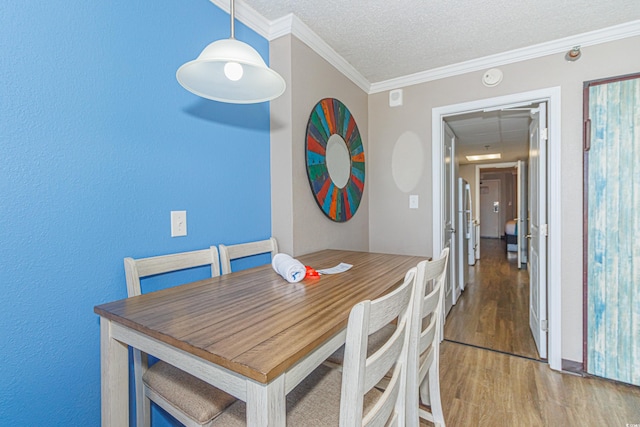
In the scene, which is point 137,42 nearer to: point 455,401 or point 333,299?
point 333,299

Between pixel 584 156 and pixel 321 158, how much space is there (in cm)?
182

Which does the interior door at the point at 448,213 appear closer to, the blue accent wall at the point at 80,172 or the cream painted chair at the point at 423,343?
the cream painted chair at the point at 423,343

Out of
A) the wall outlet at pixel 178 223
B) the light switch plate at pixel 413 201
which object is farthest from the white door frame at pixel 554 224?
the wall outlet at pixel 178 223

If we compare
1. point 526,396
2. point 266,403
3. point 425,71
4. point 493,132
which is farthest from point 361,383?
point 493,132

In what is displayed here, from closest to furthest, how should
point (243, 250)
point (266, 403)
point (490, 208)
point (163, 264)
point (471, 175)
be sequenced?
point (266, 403) → point (163, 264) → point (243, 250) → point (471, 175) → point (490, 208)

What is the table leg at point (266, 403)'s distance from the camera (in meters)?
0.64

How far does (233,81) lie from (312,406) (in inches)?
51.8

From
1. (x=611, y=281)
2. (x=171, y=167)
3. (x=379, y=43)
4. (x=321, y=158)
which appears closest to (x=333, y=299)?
(x=171, y=167)

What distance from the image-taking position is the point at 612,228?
1951 mm

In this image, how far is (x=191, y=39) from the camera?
4.94 feet

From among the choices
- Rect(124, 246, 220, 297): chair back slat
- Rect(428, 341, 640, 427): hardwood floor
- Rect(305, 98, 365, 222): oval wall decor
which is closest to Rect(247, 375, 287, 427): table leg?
Rect(124, 246, 220, 297): chair back slat

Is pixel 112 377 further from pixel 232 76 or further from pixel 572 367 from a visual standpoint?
pixel 572 367

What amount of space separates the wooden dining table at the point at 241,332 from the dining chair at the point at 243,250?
20 centimetres

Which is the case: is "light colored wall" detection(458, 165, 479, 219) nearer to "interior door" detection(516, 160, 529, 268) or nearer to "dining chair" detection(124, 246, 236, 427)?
"interior door" detection(516, 160, 529, 268)
